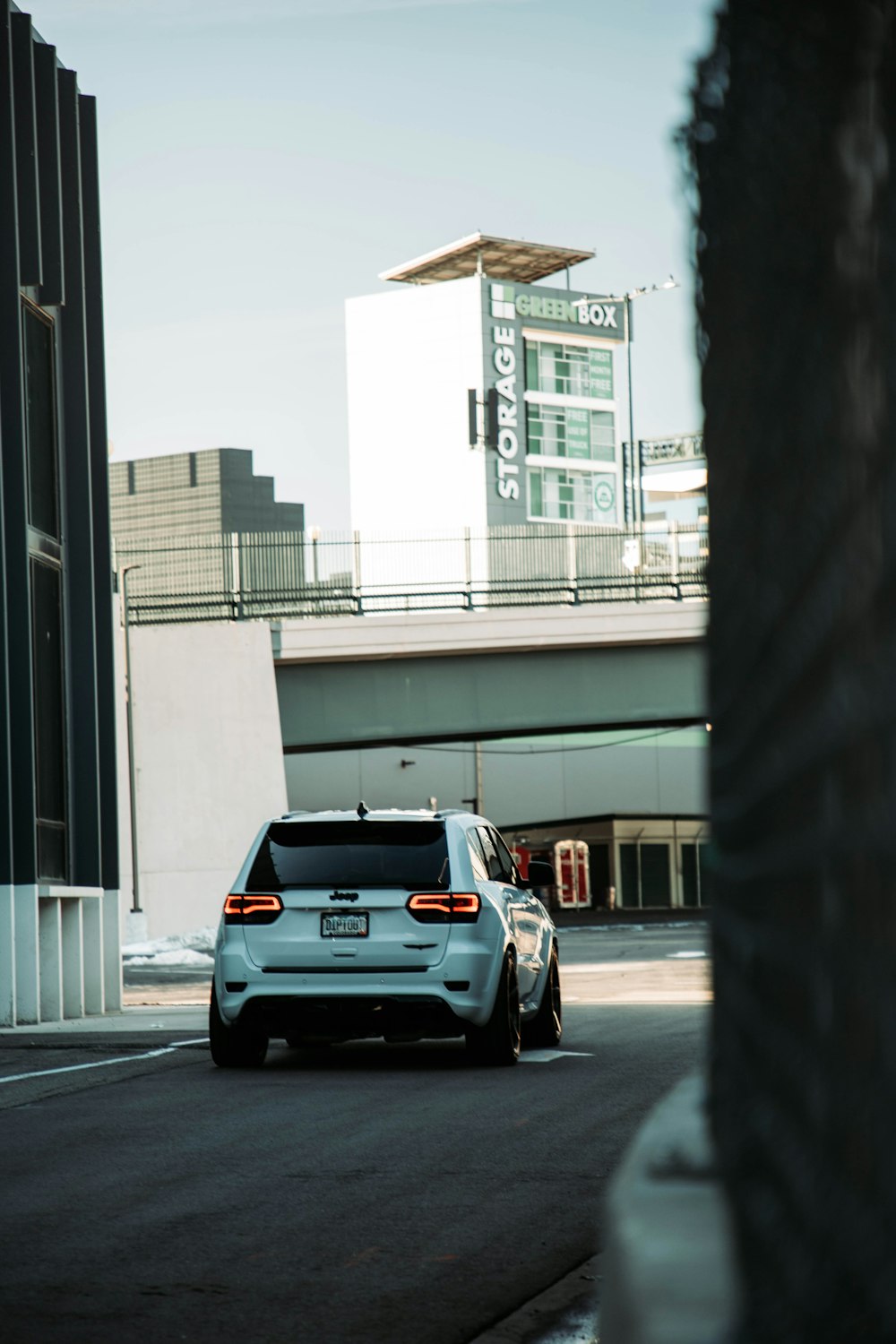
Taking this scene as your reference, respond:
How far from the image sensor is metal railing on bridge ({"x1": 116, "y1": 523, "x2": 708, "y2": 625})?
4250 cm

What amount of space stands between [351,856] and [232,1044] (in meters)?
1.53

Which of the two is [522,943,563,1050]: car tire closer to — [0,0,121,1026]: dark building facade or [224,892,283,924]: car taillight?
[224,892,283,924]: car taillight

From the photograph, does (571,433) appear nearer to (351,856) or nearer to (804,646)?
(351,856)

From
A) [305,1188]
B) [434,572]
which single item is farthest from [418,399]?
[305,1188]

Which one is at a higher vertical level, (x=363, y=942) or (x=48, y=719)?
(x=48, y=719)

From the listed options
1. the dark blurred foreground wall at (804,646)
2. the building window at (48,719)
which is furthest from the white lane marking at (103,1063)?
the dark blurred foreground wall at (804,646)

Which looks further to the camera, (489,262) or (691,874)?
(489,262)

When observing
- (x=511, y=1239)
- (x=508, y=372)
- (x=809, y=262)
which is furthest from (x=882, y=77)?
(x=508, y=372)

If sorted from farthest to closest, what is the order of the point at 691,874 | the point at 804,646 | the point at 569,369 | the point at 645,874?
the point at 569,369
the point at 691,874
the point at 645,874
the point at 804,646

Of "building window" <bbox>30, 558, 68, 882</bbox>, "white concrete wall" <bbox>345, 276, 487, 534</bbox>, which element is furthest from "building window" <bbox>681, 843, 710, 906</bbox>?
"building window" <bbox>30, 558, 68, 882</bbox>

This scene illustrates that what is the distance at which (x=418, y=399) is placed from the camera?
133500 millimetres

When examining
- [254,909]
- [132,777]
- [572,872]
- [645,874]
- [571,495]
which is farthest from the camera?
[571,495]

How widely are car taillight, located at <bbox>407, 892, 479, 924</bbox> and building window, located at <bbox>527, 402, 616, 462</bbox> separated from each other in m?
124

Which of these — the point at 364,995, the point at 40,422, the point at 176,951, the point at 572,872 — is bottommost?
the point at 572,872
